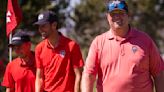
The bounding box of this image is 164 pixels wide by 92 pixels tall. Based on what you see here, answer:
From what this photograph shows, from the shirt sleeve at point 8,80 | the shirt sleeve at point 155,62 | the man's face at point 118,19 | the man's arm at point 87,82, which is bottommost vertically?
the shirt sleeve at point 8,80

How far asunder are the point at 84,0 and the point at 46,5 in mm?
31814

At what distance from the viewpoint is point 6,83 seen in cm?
768

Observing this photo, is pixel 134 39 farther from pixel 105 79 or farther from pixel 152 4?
pixel 152 4

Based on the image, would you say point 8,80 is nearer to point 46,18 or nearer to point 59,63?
point 59,63

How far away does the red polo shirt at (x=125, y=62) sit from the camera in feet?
18.0

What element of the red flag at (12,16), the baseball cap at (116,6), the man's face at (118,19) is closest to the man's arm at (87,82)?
the man's face at (118,19)

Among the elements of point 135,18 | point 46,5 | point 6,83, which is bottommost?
point 135,18

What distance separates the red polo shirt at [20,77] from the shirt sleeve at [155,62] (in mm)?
2356

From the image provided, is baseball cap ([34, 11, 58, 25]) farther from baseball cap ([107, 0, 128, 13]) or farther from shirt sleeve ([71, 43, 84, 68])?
baseball cap ([107, 0, 128, 13])

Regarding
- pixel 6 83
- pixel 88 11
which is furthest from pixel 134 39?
pixel 88 11

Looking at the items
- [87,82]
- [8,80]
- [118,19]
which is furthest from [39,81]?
[118,19]

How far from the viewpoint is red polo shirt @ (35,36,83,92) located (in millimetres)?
7082

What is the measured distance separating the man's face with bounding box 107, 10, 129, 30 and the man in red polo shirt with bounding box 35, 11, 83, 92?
1.71 meters

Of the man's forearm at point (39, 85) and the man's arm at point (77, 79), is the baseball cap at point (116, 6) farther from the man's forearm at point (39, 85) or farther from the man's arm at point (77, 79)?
the man's forearm at point (39, 85)
